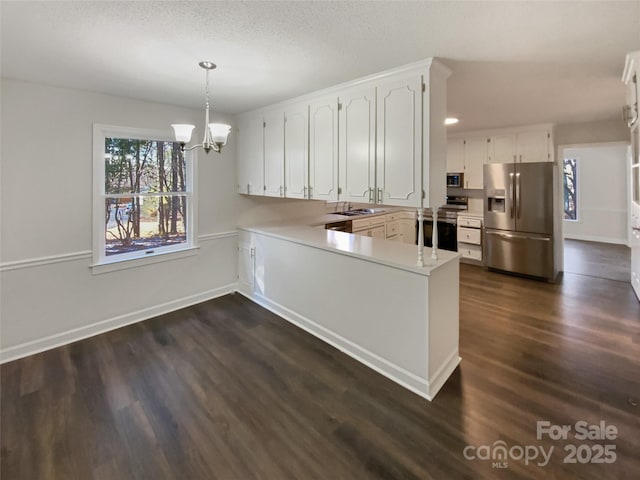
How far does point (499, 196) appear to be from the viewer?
5.29 m

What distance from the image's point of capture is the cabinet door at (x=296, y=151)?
3389 mm

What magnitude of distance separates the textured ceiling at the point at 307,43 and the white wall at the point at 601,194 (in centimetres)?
574

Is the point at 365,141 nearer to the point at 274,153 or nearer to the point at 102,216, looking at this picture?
the point at 274,153

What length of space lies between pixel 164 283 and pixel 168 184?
121 centimetres

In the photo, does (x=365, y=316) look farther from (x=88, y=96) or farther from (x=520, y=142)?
(x=520, y=142)

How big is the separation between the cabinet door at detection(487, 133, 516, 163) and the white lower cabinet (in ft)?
3.50

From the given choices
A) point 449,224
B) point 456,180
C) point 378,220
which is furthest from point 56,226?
point 456,180

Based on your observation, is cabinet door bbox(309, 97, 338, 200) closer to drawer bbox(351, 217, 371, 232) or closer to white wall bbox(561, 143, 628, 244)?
drawer bbox(351, 217, 371, 232)

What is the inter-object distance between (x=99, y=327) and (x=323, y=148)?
303cm

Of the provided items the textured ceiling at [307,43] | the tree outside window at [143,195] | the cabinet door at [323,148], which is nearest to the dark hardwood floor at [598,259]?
the textured ceiling at [307,43]

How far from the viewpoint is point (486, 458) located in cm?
183

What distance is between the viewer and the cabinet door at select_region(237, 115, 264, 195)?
401 centimetres

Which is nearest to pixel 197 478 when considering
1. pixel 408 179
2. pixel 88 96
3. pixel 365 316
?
pixel 365 316

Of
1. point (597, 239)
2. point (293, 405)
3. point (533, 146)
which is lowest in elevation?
point (293, 405)
